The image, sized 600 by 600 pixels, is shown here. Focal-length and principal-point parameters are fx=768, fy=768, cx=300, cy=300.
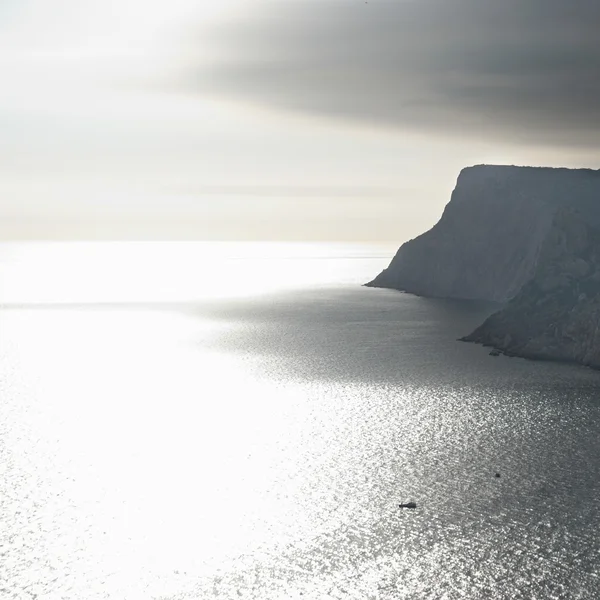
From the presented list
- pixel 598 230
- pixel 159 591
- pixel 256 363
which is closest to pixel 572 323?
pixel 598 230

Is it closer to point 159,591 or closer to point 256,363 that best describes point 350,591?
point 159,591

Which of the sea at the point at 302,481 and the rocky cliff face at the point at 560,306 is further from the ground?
the rocky cliff face at the point at 560,306

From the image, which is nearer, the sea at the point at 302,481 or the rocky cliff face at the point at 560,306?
the sea at the point at 302,481

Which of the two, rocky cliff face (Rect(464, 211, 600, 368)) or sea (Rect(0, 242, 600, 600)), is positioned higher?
rocky cliff face (Rect(464, 211, 600, 368))

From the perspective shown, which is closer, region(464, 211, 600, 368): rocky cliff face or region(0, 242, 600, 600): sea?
region(0, 242, 600, 600): sea
